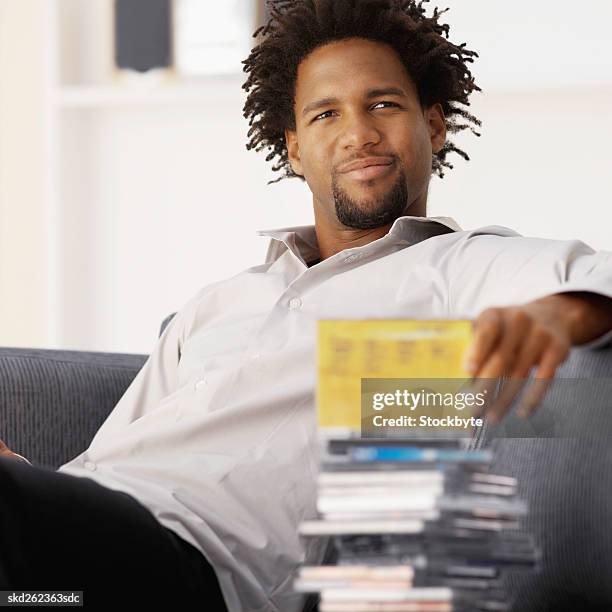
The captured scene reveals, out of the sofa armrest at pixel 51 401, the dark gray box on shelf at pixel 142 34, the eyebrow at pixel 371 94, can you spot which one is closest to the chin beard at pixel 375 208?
the eyebrow at pixel 371 94

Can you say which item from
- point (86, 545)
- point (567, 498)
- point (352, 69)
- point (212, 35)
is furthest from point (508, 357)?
point (212, 35)

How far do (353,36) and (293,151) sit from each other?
0.91 ft

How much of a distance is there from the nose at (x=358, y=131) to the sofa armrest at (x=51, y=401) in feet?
1.77

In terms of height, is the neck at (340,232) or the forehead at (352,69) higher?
the forehead at (352,69)

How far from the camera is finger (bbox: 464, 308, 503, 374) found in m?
0.78

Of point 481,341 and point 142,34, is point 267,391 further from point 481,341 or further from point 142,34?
point 142,34

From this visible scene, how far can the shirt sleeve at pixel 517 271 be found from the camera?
3.35ft

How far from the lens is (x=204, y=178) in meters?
2.86

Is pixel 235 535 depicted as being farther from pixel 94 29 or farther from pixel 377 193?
pixel 94 29

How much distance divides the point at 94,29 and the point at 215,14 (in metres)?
0.41

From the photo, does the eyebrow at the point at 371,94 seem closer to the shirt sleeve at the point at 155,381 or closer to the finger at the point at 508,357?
the shirt sleeve at the point at 155,381

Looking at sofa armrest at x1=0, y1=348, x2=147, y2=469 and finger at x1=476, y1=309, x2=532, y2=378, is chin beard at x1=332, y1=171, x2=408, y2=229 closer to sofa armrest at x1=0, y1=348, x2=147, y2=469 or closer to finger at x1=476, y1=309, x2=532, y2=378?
sofa armrest at x1=0, y1=348, x2=147, y2=469

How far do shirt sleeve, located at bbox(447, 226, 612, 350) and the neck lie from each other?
0.25 metres

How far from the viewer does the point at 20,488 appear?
3.29ft
